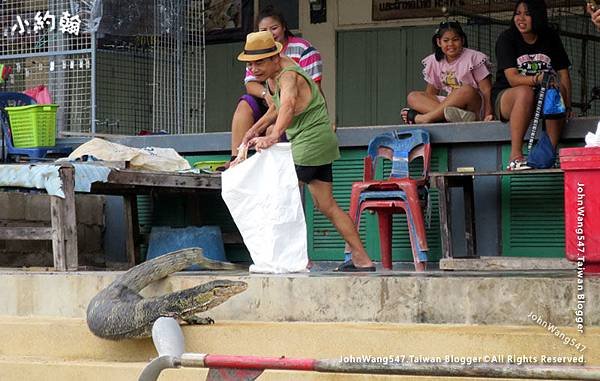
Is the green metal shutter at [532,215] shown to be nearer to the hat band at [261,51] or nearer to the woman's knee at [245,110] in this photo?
the woman's knee at [245,110]

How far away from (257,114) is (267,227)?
1.98m

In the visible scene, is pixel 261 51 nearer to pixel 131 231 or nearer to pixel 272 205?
pixel 272 205

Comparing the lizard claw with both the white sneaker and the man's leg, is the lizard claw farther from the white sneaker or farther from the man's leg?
the white sneaker

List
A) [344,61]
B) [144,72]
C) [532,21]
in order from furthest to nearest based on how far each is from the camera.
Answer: [344,61], [144,72], [532,21]

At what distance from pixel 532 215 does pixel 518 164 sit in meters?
0.66

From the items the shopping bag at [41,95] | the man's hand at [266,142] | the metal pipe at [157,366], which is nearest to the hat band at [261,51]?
the man's hand at [266,142]

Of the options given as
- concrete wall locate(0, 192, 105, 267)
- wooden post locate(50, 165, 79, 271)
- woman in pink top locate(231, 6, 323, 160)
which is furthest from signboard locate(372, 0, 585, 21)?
wooden post locate(50, 165, 79, 271)

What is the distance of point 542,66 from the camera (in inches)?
360

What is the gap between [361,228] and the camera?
32.3 ft

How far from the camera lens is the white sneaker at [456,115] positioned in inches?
374

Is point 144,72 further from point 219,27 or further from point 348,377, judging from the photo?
point 348,377

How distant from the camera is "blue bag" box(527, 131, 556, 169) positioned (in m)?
8.69

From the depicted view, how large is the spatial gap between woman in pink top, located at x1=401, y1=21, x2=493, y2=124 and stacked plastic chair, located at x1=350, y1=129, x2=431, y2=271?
1.08 ft

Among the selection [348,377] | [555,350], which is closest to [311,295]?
[348,377]
